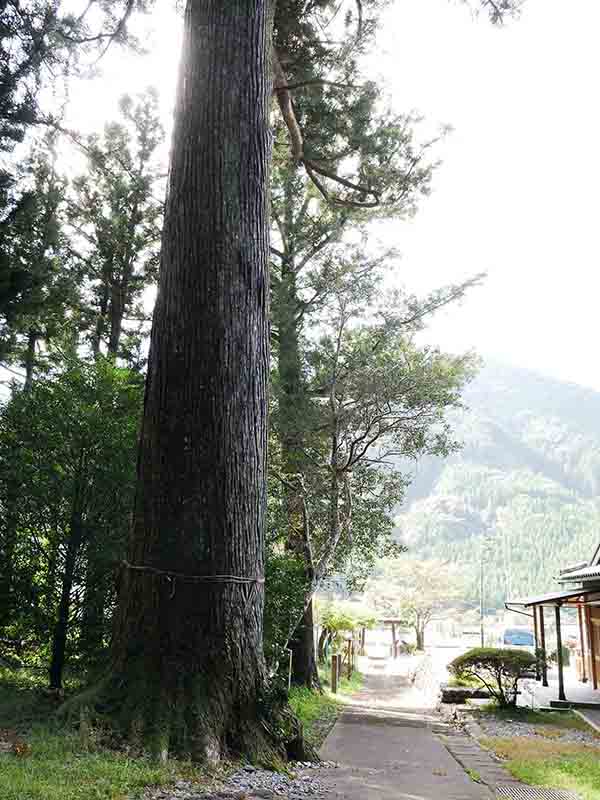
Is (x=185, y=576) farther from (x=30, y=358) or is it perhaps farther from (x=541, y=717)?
(x=541, y=717)

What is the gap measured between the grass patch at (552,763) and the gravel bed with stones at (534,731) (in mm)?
624

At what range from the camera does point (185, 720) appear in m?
4.06

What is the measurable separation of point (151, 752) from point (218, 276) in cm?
293

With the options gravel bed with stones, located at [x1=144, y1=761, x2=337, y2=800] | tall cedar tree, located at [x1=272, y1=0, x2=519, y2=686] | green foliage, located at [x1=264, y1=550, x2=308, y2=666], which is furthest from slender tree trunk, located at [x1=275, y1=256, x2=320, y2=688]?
gravel bed with stones, located at [x1=144, y1=761, x2=337, y2=800]

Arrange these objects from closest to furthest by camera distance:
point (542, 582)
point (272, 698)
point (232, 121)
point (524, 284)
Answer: point (272, 698) → point (232, 121) → point (542, 582) → point (524, 284)

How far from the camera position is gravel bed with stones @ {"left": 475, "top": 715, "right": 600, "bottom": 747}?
32.9 feet

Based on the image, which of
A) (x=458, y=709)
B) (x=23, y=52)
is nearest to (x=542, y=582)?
(x=458, y=709)

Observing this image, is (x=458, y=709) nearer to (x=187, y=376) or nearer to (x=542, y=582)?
(x=187, y=376)

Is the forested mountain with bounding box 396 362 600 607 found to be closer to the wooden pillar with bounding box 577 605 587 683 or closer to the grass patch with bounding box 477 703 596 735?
the wooden pillar with bounding box 577 605 587 683

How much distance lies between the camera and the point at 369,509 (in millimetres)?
13586

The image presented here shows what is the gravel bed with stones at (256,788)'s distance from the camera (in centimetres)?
332

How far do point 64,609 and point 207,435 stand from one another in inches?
135

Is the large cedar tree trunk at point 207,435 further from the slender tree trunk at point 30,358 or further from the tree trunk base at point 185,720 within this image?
the slender tree trunk at point 30,358

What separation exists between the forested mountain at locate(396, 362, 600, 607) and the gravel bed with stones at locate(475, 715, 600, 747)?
87640 mm
